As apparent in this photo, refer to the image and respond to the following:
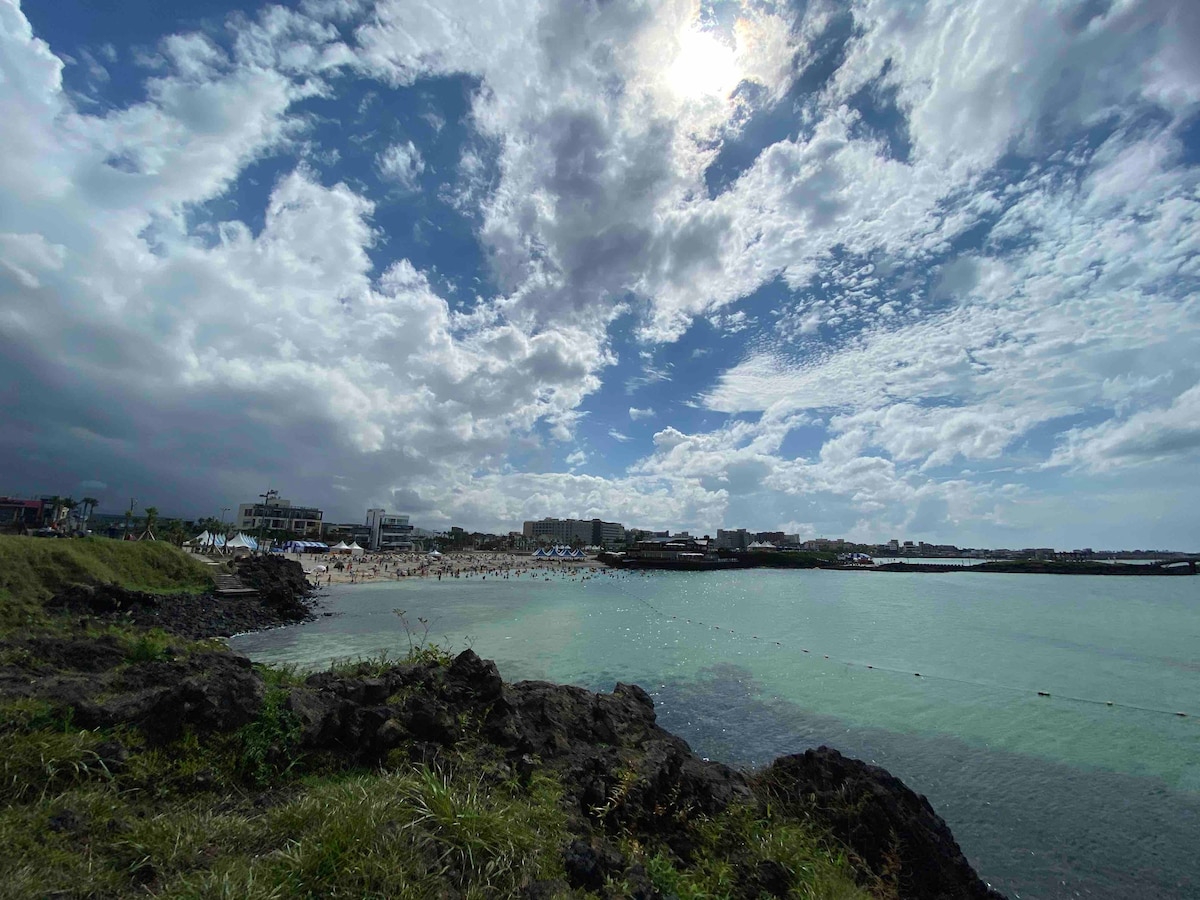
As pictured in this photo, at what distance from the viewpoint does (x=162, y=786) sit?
255 inches

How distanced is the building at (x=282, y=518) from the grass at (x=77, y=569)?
4805 inches

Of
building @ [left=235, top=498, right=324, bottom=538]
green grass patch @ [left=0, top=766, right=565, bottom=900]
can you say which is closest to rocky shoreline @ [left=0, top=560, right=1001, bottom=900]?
green grass patch @ [left=0, top=766, right=565, bottom=900]

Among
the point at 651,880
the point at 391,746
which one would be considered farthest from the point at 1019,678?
the point at 391,746

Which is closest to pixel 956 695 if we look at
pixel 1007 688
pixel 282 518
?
pixel 1007 688

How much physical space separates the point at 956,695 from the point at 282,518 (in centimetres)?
17915

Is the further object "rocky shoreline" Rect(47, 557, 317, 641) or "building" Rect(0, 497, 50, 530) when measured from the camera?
"building" Rect(0, 497, 50, 530)

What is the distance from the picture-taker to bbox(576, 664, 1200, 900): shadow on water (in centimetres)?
Result: 941

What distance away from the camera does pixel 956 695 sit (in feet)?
69.2

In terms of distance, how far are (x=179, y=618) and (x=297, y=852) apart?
32.2m

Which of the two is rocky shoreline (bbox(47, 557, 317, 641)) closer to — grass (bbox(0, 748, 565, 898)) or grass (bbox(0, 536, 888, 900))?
grass (bbox(0, 536, 888, 900))

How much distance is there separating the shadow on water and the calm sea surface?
5cm

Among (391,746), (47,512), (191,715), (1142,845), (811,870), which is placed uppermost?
(47,512)

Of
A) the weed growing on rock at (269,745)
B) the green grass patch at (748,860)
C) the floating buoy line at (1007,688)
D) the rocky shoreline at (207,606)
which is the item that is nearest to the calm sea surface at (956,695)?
the floating buoy line at (1007,688)

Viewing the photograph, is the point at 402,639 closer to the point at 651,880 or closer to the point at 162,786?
the point at 162,786
